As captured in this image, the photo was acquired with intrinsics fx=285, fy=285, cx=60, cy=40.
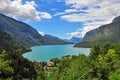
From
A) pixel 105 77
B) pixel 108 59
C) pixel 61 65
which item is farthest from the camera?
pixel 61 65

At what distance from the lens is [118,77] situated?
58.9 ft

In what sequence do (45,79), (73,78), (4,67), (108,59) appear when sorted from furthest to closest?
(108,59), (45,79), (73,78), (4,67)

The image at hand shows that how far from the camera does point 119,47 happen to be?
95.3 metres

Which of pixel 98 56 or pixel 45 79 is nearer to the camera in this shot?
pixel 45 79

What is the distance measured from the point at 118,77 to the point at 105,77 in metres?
40.5

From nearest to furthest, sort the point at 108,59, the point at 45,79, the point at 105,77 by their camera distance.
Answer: the point at 105,77, the point at 45,79, the point at 108,59

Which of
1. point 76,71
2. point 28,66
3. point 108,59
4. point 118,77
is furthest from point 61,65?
point 118,77

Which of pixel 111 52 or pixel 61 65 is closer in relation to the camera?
pixel 111 52

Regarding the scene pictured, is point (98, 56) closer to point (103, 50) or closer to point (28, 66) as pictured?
point (103, 50)

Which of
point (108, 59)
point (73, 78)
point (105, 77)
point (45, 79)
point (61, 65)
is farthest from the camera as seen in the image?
point (61, 65)

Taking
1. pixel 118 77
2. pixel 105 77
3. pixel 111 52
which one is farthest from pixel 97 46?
pixel 118 77

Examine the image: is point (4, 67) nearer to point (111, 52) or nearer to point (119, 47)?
point (111, 52)

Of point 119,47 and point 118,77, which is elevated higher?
point 119,47

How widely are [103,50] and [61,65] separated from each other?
15625 mm
